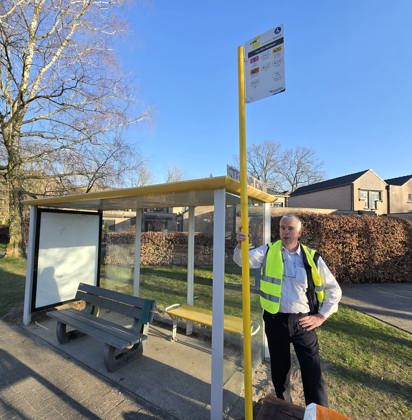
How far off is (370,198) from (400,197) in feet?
16.2

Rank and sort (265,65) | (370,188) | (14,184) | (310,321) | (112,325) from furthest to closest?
(370,188), (14,184), (112,325), (310,321), (265,65)

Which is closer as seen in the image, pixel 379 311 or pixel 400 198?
pixel 379 311

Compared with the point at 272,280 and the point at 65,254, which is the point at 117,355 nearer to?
the point at 272,280

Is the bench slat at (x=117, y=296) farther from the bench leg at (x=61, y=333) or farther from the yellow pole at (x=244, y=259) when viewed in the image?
the yellow pole at (x=244, y=259)

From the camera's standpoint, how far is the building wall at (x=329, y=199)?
1070 inches

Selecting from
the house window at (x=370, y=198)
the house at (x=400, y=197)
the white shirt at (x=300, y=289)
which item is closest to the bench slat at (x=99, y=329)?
the white shirt at (x=300, y=289)

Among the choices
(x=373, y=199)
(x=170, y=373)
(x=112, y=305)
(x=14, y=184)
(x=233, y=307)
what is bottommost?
(x=170, y=373)

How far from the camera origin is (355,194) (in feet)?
87.5

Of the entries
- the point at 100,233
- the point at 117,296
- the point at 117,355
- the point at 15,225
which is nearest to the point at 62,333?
the point at 117,296

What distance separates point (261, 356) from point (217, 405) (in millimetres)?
1392

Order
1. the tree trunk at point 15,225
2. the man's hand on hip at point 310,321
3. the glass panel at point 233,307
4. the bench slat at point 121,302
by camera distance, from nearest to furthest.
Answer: the man's hand on hip at point 310,321 < the glass panel at point 233,307 < the bench slat at point 121,302 < the tree trunk at point 15,225

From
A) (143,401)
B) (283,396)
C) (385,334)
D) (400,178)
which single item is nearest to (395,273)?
(385,334)

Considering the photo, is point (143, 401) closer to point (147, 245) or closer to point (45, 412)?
point (45, 412)

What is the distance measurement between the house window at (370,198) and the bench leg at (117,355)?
29114 millimetres
